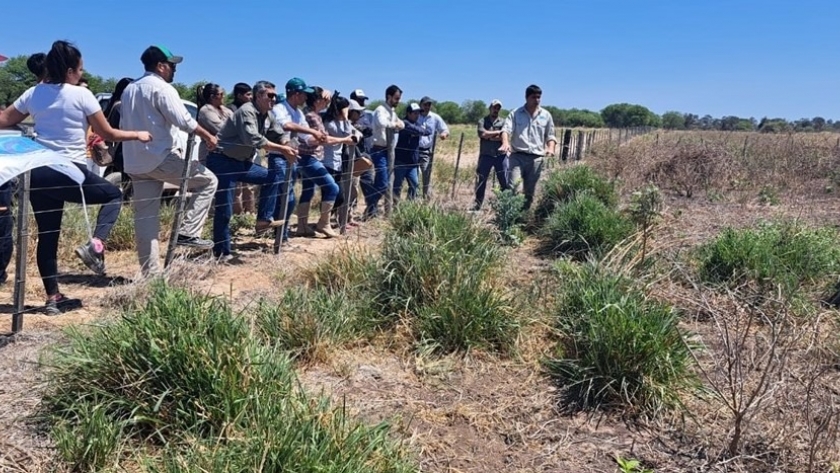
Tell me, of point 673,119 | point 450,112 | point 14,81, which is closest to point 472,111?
point 450,112

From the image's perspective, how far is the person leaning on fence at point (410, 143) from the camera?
27.4 ft

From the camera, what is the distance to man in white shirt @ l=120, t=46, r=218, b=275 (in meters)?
4.48

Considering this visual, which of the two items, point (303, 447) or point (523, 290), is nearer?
point (303, 447)

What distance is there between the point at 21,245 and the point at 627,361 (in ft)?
10.8

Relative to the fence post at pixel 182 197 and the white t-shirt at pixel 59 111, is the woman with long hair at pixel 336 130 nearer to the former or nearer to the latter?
the fence post at pixel 182 197

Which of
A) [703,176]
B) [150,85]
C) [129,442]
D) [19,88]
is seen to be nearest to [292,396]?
[129,442]

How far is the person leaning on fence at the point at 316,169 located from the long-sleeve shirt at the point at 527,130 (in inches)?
87.7

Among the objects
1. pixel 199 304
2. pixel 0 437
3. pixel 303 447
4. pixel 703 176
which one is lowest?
pixel 0 437

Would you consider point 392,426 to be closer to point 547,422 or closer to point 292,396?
point 292,396

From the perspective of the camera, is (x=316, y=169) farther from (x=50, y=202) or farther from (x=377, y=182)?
(x=50, y=202)

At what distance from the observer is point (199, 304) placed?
3.13 meters

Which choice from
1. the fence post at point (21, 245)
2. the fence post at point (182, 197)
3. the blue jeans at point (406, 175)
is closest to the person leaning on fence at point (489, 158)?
the blue jeans at point (406, 175)

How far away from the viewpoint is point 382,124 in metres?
7.99

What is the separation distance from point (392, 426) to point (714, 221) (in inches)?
285
